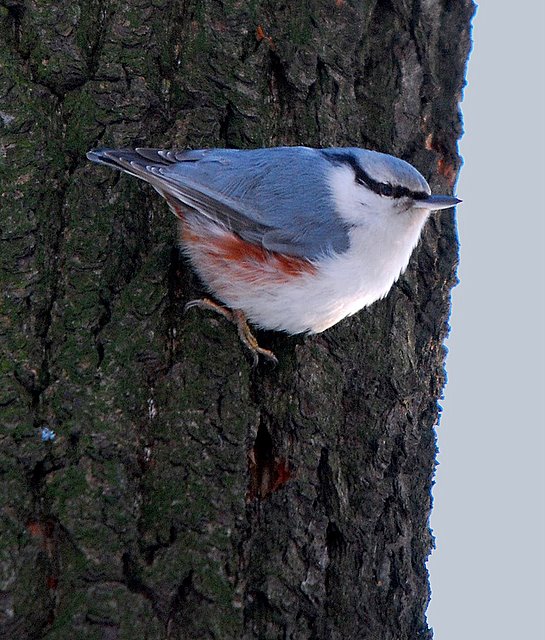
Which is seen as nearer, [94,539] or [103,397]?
[94,539]

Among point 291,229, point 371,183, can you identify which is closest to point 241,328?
point 291,229

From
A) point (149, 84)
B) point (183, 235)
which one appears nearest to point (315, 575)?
point (183, 235)

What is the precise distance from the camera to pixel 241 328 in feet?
7.39

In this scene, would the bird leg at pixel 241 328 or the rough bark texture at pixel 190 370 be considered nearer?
the rough bark texture at pixel 190 370

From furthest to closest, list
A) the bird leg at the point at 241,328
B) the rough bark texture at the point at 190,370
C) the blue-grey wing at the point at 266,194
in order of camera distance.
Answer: the blue-grey wing at the point at 266,194 → the bird leg at the point at 241,328 → the rough bark texture at the point at 190,370

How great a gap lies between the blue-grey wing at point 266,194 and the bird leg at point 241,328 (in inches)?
9.7

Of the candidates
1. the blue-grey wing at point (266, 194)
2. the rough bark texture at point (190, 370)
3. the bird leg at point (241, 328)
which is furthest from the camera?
the blue-grey wing at point (266, 194)

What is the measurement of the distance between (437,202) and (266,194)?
19.3 inches

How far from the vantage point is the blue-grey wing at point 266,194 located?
232 centimetres

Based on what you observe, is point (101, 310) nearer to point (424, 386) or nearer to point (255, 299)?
point (255, 299)

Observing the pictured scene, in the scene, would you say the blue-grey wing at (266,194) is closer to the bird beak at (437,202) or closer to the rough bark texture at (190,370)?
the rough bark texture at (190,370)

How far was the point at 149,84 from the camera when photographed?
227cm

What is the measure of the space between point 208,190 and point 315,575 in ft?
3.54

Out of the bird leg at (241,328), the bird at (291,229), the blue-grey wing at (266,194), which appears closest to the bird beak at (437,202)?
the bird at (291,229)
